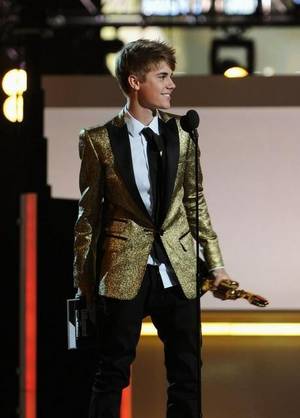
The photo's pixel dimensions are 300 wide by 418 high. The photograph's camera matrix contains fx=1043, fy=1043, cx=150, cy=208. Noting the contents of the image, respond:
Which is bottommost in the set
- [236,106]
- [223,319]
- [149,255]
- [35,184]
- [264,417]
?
[264,417]

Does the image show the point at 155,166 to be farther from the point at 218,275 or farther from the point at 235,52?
the point at 235,52

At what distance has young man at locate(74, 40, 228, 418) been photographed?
312cm

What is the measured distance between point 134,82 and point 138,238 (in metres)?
0.48

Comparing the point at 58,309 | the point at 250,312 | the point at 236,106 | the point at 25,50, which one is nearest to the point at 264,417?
the point at 250,312

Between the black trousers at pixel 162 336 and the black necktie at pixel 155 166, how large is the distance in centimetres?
18

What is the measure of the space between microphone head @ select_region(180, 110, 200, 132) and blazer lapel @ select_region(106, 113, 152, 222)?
21cm

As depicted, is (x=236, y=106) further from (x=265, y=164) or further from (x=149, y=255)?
(x=149, y=255)

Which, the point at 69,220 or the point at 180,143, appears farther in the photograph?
the point at 69,220

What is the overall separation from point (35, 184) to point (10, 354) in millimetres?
685

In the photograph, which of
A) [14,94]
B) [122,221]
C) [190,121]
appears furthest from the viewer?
[14,94]

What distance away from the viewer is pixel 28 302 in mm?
3814

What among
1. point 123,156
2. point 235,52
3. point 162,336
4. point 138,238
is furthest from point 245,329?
point 235,52

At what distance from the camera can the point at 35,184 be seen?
13.3 feet

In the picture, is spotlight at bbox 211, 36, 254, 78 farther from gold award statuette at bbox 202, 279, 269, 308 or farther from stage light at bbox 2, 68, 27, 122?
gold award statuette at bbox 202, 279, 269, 308
